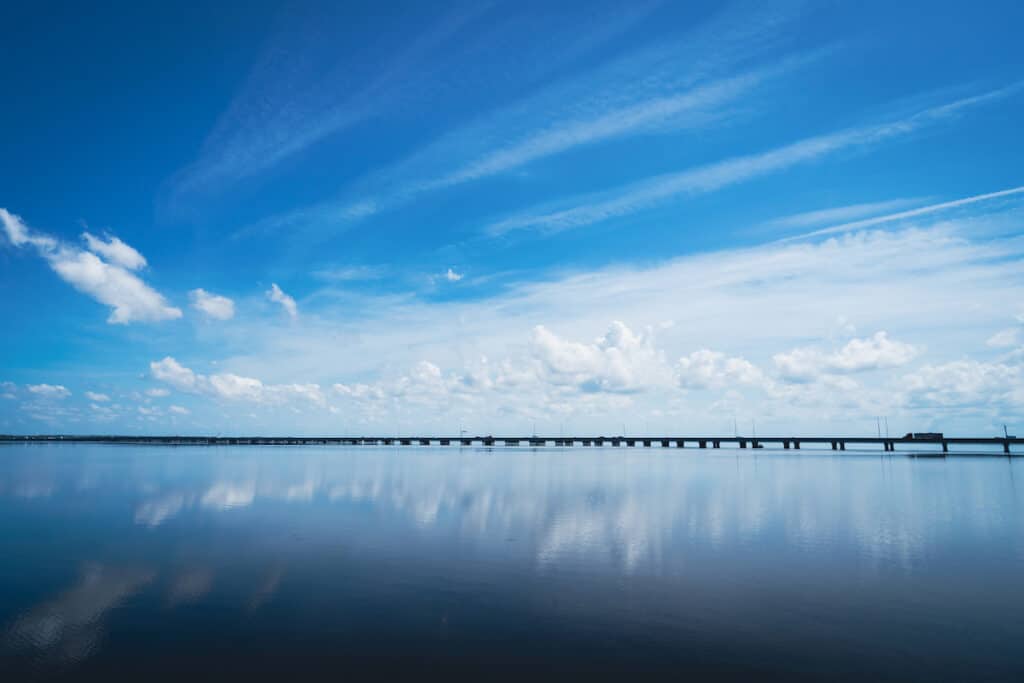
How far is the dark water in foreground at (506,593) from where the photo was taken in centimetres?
1148

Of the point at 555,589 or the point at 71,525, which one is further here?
the point at 71,525

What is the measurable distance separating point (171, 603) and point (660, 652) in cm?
1261

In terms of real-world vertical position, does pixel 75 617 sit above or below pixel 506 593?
above

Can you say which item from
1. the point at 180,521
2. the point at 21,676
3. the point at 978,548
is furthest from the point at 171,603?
the point at 978,548

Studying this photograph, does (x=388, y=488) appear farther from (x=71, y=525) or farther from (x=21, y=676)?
(x=21, y=676)

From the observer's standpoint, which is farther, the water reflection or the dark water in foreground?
the water reflection

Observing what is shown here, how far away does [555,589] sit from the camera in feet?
55.6

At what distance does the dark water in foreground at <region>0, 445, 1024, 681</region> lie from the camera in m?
11.5

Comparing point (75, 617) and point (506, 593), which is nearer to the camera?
point (75, 617)

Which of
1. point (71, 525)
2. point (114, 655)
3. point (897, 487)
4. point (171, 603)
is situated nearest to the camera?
point (114, 655)

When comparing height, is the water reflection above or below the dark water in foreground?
above

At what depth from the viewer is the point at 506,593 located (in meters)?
16.5

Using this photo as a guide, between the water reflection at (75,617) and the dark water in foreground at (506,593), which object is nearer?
the dark water in foreground at (506,593)

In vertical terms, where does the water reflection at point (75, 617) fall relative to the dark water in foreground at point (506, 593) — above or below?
above
